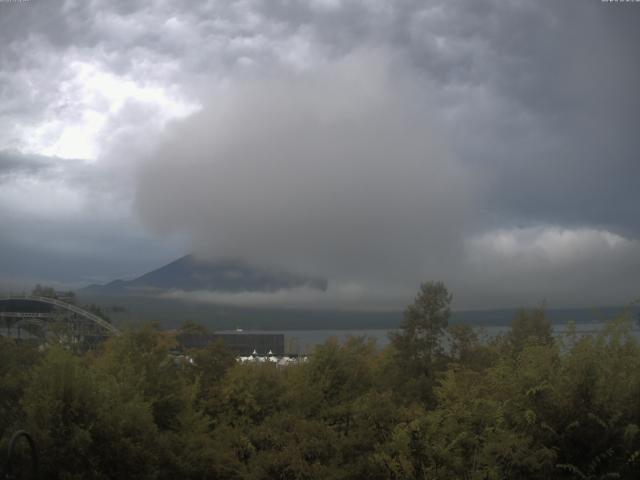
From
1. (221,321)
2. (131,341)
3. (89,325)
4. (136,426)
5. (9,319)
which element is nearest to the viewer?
(136,426)

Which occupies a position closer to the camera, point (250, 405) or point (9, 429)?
point (9, 429)

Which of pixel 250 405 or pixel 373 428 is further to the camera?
pixel 250 405

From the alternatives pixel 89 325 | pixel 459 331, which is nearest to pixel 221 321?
pixel 89 325

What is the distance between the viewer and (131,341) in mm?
28000

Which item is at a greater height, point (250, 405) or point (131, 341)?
point (131, 341)

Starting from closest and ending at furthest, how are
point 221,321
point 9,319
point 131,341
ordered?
1. point 131,341
2. point 9,319
3. point 221,321

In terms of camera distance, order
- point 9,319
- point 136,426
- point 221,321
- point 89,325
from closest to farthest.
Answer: point 136,426 < point 9,319 < point 89,325 < point 221,321

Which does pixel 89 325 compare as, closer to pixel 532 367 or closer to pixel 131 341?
pixel 131 341

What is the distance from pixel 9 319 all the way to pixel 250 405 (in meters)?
58.7

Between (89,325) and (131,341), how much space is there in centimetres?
6063

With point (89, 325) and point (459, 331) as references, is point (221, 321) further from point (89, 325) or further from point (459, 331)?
→ point (459, 331)

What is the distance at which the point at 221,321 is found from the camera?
18675 centimetres

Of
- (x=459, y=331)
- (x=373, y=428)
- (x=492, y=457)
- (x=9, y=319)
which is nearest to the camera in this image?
(x=492, y=457)

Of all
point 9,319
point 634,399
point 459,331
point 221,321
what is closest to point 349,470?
point 634,399
